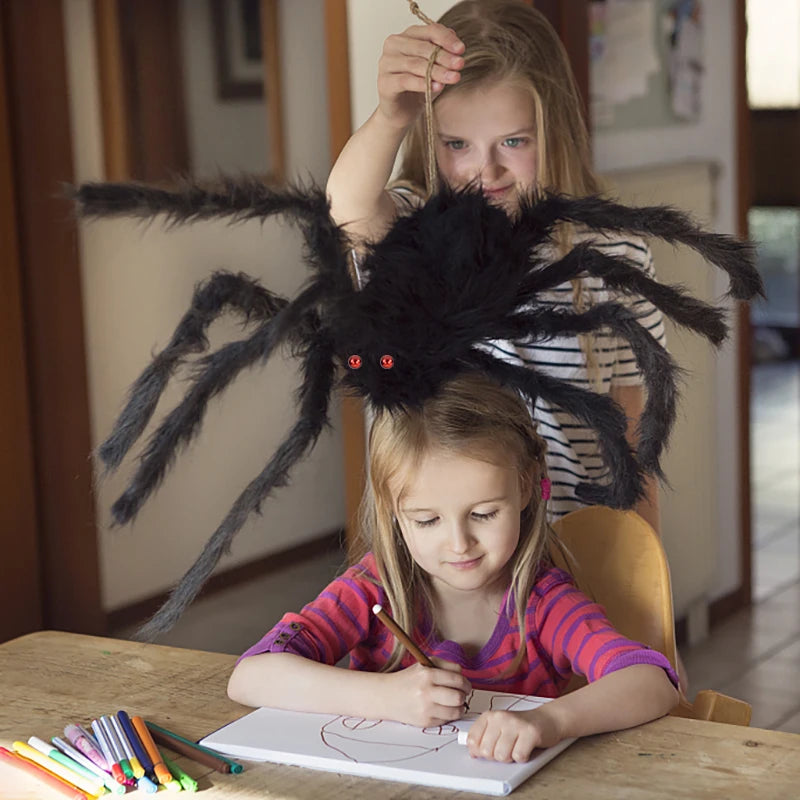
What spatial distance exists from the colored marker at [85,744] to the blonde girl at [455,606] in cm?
17

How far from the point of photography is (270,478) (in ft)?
4.31

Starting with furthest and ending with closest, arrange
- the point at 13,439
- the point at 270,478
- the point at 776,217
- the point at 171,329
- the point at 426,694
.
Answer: the point at 776,217
the point at 171,329
the point at 13,439
the point at 270,478
the point at 426,694

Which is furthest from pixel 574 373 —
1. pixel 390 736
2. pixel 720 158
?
pixel 720 158

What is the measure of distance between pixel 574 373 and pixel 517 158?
11.0 inches

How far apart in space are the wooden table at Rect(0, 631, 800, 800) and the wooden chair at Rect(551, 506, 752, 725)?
0.87 feet

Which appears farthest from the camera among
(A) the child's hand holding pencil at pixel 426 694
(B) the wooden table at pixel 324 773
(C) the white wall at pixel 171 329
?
(C) the white wall at pixel 171 329

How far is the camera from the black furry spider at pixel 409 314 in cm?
125

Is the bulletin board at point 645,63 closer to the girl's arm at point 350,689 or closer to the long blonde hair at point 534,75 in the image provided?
the long blonde hair at point 534,75

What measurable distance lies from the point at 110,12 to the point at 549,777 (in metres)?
2.19

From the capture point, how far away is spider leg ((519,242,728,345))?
126 cm

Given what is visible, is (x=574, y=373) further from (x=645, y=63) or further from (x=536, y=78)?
(x=645, y=63)

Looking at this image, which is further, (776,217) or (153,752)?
(776,217)

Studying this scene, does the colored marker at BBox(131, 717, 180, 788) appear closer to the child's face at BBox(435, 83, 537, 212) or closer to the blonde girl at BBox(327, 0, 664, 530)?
the blonde girl at BBox(327, 0, 664, 530)

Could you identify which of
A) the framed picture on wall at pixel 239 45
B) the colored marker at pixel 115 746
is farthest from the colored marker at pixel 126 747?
the framed picture on wall at pixel 239 45
